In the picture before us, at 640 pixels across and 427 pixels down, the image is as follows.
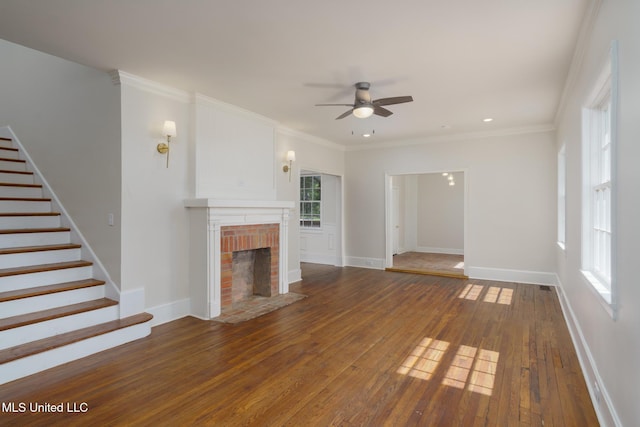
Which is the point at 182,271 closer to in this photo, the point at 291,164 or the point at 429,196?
the point at 291,164

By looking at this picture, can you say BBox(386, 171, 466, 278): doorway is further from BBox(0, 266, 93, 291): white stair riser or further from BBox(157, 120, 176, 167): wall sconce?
BBox(0, 266, 93, 291): white stair riser

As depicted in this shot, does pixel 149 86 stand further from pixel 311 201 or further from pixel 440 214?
pixel 440 214

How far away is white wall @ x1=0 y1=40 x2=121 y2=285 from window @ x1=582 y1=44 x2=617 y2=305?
14.4ft

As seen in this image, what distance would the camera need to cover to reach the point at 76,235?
4.08 meters

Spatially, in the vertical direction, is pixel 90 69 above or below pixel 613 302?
above

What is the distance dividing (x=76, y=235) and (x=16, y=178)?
4.74ft

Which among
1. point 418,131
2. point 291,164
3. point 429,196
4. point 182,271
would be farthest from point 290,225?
point 429,196

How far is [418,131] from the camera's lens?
20.5ft

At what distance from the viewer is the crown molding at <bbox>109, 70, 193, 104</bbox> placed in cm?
362

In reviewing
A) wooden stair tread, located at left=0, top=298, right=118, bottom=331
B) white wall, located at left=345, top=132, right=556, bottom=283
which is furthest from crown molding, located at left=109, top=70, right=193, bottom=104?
white wall, located at left=345, top=132, right=556, bottom=283

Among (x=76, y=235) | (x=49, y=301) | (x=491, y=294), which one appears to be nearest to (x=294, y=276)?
(x=491, y=294)

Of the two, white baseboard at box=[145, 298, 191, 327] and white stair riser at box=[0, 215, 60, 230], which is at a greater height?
white stair riser at box=[0, 215, 60, 230]

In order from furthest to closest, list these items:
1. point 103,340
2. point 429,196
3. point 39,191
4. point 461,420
Result: point 429,196 → point 39,191 → point 103,340 → point 461,420

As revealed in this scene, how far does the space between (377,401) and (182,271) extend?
2.90 metres
